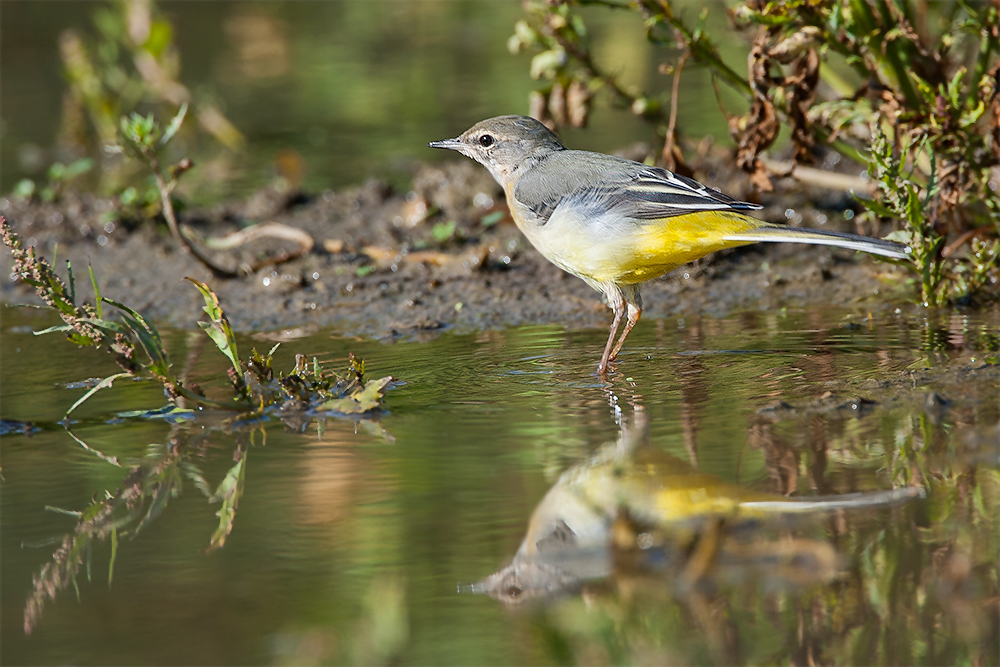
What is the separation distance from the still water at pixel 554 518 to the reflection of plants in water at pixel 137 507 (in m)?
0.02

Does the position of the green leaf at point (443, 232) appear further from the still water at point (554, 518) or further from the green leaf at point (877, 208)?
the green leaf at point (877, 208)

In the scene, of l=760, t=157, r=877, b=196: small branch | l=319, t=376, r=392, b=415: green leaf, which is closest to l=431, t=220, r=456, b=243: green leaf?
l=760, t=157, r=877, b=196: small branch

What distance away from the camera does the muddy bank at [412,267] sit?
6.80 m

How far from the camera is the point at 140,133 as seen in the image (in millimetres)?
6543

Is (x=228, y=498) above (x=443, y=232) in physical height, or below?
below

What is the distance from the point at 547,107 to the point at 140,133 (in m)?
2.49

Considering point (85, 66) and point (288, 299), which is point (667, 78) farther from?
point (288, 299)

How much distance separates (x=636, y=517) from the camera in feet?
11.3

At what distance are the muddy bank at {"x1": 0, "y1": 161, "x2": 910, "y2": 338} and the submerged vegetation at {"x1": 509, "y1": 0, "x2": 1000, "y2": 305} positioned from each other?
1.72 ft

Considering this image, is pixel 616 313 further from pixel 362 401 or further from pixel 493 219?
pixel 493 219

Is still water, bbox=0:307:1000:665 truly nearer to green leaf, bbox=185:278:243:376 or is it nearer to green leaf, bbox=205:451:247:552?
green leaf, bbox=205:451:247:552

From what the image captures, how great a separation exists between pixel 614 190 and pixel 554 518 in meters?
2.42

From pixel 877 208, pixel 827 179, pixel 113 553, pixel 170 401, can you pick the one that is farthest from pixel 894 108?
pixel 113 553

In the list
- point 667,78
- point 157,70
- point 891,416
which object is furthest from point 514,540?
point 667,78
